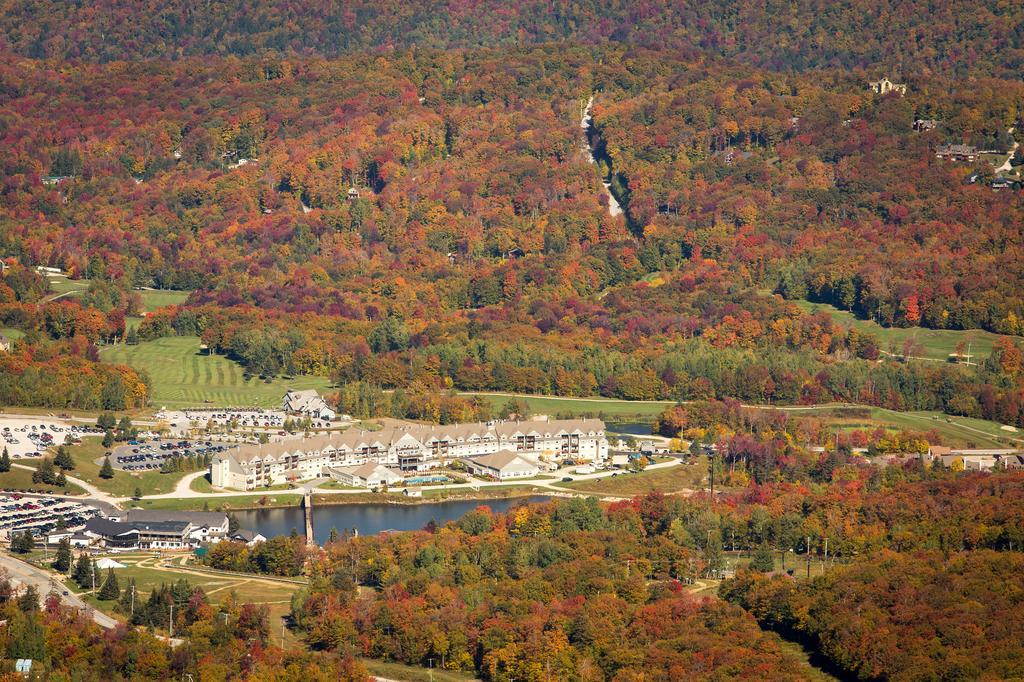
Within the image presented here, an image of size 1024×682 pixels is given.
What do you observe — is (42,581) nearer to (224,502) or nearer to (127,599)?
(127,599)

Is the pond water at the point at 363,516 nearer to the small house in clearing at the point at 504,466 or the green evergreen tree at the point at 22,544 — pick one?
the small house in clearing at the point at 504,466

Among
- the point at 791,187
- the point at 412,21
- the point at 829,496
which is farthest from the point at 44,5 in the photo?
the point at 829,496

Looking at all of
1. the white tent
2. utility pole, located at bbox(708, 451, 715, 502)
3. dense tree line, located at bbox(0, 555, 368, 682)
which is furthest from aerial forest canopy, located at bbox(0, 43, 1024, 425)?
dense tree line, located at bbox(0, 555, 368, 682)

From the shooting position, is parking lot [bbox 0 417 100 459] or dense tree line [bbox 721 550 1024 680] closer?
dense tree line [bbox 721 550 1024 680]

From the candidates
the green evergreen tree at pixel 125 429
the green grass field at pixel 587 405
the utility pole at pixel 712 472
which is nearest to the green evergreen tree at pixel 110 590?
the utility pole at pixel 712 472

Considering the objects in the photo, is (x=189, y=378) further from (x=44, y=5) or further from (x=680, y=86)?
(x=44, y=5)

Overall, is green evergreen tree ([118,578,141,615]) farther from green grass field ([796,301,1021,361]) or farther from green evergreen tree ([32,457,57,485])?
green grass field ([796,301,1021,361])
